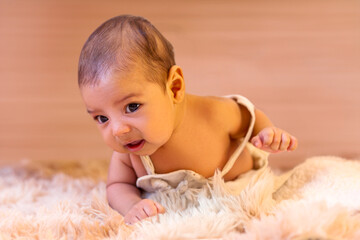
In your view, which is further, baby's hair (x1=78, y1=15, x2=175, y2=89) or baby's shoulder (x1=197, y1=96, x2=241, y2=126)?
baby's shoulder (x1=197, y1=96, x2=241, y2=126)

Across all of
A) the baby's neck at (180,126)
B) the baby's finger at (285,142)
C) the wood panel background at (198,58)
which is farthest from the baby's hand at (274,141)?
the wood panel background at (198,58)

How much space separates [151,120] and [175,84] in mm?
89

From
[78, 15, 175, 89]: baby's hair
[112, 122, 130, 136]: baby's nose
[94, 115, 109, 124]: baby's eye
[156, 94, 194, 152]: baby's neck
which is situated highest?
[78, 15, 175, 89]: baby's hair

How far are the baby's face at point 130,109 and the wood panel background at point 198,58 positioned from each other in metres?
0.64

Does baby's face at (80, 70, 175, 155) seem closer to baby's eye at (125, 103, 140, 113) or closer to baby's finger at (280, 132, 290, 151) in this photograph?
baby's eye at (125, 103, 140, 113)

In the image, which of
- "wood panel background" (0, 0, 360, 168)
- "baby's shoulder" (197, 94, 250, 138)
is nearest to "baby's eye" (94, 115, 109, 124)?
"baby's shoulder" (197, 94, 250, 138)


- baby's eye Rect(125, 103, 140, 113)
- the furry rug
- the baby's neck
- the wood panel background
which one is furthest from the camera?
the wood panel background

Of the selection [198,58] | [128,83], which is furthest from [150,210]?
[198,58]

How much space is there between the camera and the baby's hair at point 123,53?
0.66 m

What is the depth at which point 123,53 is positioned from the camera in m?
0.67

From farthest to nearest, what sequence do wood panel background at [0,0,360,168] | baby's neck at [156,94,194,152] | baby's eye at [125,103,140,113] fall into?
wood panel background at [0,0,360,168]
baby's neck at [156,94,194,152]
baby's eye at [125,103,140,113]

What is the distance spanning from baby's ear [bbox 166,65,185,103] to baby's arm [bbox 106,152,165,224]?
0.19 m

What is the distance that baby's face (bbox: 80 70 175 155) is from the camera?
2.16 ft

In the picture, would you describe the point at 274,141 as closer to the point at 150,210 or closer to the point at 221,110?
the point at 221,110
